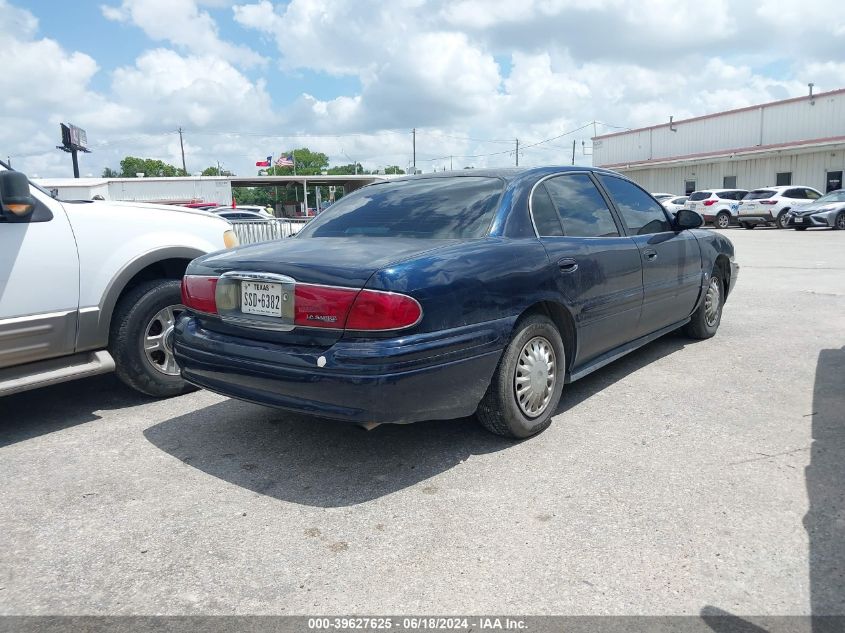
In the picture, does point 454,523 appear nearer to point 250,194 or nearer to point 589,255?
point 589,255

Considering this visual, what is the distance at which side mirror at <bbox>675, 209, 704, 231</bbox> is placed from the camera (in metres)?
5.14

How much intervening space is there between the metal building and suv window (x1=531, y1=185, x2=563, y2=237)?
3140cm

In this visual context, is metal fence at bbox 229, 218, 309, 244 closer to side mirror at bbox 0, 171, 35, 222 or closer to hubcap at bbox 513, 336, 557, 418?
side mirror at bbox 0, 171, 35, 222

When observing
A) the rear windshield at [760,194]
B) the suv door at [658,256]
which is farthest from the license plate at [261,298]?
the rear windshield at [760,194]

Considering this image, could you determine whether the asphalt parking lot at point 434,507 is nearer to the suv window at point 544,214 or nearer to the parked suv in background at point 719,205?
the suv window at point 544,214

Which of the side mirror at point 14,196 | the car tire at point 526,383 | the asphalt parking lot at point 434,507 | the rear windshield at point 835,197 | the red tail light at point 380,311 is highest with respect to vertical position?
the rear windshield at point 835,197

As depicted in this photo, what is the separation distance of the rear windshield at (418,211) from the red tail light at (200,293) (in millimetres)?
756

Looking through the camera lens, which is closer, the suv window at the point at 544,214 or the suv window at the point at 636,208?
the suv window at the point at 544,214

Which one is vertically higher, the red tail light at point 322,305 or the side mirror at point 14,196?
the side mirror at point 14,196

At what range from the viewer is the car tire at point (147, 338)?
14.3 ft

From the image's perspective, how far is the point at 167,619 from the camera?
7.27 feet

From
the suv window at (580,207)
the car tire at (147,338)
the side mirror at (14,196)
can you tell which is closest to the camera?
the side mirror at (14,196)

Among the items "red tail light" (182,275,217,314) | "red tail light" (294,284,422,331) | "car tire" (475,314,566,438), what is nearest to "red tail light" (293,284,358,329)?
"red tail light" (294,284,422,331)

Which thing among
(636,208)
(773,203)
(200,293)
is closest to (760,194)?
(773,203)
